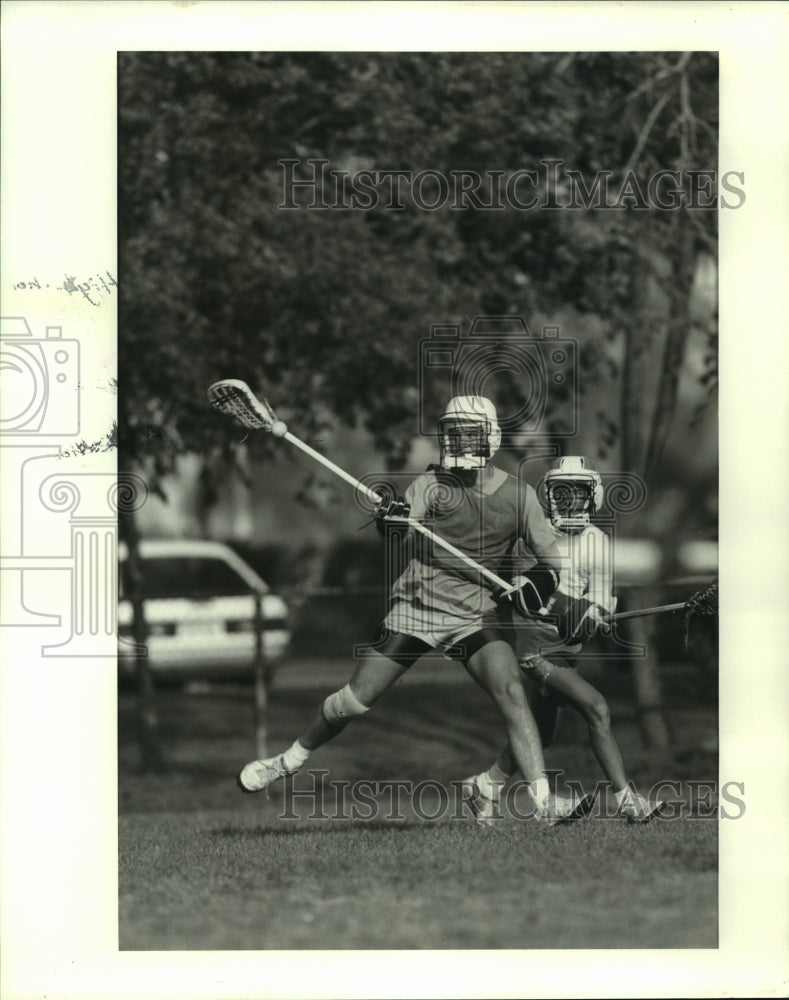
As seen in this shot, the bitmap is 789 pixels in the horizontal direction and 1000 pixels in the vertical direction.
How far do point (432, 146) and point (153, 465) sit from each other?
6.02 ft

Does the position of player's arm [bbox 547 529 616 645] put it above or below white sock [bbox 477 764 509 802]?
above

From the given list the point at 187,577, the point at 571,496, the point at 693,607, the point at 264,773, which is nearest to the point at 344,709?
the point at 264,773

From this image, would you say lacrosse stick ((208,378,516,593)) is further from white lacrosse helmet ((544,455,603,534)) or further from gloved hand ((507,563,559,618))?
white lacrosse helmet ((544,455,603,534))

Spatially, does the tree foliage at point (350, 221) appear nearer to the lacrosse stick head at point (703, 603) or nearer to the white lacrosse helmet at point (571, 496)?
the white lacrosse helmet at point (571, 496)

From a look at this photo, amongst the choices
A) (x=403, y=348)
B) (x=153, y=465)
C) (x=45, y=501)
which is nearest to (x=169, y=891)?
(x=45, y=501)

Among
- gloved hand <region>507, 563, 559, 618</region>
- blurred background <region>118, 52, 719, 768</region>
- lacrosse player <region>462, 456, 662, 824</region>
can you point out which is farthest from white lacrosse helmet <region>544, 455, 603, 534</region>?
blurred background <region>118, 52, 719, 768</region>

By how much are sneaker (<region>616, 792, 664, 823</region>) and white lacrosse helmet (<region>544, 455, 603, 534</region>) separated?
40.8 inches

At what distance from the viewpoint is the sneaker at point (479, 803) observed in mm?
6172

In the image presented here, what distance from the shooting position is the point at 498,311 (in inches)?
280

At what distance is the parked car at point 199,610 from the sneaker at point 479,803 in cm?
214

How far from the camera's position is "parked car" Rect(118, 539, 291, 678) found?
797 cm

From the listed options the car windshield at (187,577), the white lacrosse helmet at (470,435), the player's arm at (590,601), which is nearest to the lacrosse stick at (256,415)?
the white lacrosse helmet at (470,435)

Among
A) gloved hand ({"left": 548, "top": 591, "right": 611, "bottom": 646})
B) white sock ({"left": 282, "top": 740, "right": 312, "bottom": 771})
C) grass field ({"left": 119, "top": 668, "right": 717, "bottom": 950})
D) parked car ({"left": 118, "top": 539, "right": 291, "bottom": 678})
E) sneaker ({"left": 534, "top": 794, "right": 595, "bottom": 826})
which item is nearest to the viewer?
grass field ({"left": 119, "top": 668, "right": 717, "bottom": 950})

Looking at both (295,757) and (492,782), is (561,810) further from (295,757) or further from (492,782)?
(295,757)
